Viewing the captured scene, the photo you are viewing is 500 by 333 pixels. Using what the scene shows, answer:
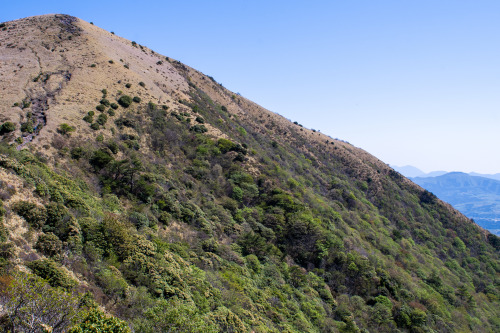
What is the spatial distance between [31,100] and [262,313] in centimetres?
3155

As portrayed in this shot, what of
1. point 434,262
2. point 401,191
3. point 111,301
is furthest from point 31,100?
point 401,191

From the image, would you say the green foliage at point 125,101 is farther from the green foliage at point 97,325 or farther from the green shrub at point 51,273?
the green foliage at point 97,325

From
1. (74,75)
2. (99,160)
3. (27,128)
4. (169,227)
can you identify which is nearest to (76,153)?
(99,160)

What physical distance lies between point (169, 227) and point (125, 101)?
21814mm

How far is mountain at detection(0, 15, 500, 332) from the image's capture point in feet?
38.9

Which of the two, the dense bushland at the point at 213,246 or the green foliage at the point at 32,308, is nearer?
the green foliage at the point at 32,308

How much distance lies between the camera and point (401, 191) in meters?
69.9

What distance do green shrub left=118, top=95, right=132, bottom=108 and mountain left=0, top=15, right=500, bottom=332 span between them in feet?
0.63

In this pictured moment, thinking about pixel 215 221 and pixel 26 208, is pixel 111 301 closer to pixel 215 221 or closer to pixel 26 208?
pixel 26 208

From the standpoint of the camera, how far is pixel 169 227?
72.3ft

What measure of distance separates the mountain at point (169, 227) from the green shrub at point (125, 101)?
191 millimetres

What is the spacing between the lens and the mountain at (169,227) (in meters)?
11.9

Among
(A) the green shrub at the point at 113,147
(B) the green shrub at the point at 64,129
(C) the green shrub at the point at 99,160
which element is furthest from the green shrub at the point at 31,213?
(B) the green shrub at the point at 64,129

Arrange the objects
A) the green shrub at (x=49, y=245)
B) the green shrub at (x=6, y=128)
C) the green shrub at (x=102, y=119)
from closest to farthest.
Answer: the green shrub at (x=49, y=245), the green shrub at (x=6, y=128), the green shrub at (x=102, y=119)
